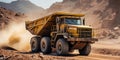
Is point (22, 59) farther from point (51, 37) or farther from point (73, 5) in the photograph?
point (73, 5)

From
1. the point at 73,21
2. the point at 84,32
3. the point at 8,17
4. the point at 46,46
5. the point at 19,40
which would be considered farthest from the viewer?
the point at 8,17

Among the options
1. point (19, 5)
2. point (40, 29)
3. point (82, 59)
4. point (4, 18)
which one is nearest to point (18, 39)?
point (40, 29)

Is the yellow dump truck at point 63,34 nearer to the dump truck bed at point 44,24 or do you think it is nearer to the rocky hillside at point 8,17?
the dump truck bed at point 44,24

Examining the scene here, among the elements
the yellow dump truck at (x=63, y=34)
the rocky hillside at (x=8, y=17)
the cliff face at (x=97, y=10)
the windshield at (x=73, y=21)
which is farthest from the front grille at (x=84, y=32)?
the cliff face at (x=97, y=10)

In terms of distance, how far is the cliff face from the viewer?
68125mm

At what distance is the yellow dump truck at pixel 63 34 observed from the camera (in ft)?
71.7

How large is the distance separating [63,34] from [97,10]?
2429 inches

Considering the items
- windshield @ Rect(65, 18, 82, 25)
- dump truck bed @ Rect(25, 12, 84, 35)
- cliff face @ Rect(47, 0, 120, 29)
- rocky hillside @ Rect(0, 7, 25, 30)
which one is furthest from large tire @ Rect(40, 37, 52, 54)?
cliff face @ Rect(47, 0, 120, 29)

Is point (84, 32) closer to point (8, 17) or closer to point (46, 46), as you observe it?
point (46, 46)

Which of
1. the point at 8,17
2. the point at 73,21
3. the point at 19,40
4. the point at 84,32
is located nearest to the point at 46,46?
the point at 73,21

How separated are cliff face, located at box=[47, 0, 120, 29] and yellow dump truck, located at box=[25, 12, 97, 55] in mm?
39831

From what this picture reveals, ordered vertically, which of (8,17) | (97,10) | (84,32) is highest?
(97,10)

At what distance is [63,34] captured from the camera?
22.3 meters

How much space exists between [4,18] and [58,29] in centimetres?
3189
